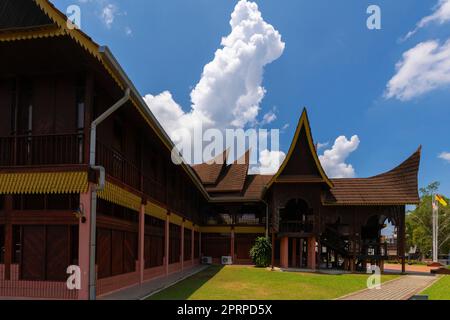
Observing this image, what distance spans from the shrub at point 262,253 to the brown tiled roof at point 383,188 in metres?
5.27

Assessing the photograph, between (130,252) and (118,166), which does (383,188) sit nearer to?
(130,252)

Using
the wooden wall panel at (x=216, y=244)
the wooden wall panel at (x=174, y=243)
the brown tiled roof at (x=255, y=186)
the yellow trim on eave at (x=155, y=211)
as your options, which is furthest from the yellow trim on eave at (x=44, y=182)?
the wooden wall panel at (x=216, y=244)

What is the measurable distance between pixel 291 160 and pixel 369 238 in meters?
8.07

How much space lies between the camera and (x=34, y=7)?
9766 millimetres

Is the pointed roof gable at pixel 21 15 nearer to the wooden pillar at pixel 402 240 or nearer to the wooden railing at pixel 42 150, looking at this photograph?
the wooden railing at pixel 42 150

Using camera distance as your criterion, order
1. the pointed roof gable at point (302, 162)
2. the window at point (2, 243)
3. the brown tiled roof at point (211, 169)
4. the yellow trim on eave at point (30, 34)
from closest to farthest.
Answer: the yellow trim on eave at point (30, 34), the window at point (2, 243), the pointed roof gable at point (302, 162), the brown tiled roof at point (211, 169)

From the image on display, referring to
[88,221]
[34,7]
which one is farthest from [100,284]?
[34,7]

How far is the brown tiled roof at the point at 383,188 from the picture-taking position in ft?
79.7

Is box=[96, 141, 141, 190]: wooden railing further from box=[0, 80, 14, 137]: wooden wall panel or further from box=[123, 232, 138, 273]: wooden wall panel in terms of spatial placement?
box=[0, 80, 14, 137]: wooden wall panel

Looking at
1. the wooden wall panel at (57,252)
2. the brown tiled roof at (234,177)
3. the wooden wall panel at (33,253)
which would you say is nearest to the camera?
the wooden wall panel at (57,252)

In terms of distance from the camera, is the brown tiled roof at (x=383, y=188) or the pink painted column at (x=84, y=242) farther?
the brown tiled roof at (x=383, y=188)

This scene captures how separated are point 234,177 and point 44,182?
2508cm

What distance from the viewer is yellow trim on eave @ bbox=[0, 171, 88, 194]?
9664 millimetres

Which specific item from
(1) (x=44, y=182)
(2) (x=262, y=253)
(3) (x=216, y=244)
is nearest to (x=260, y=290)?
(1) (x=44, y=182)
